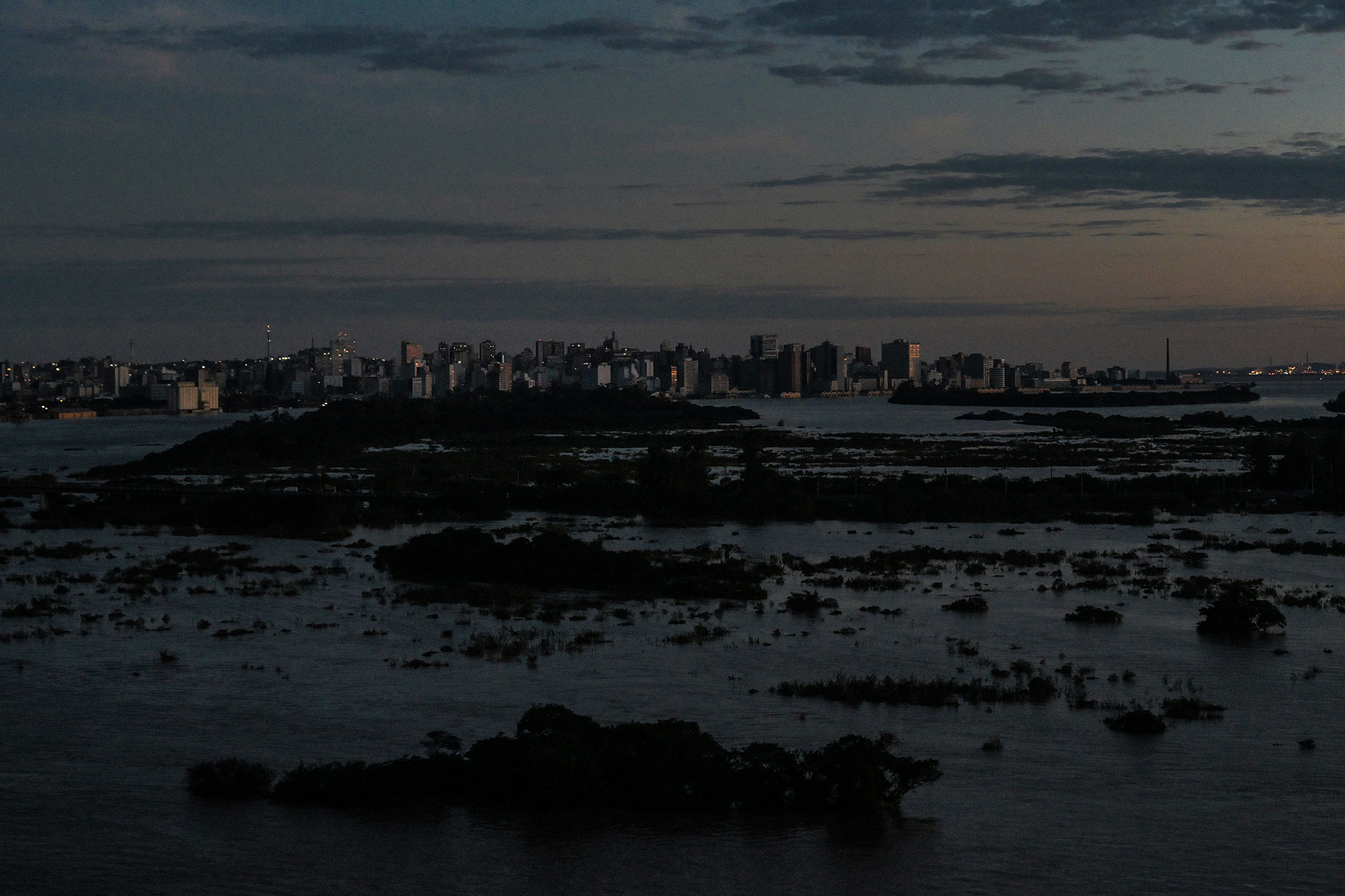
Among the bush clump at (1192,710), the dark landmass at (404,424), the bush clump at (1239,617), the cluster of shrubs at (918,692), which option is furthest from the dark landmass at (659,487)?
the bush clump at (1192,710)

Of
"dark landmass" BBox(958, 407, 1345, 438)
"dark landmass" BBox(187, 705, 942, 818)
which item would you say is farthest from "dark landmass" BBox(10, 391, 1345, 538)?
"dark landmass" BBox(958, 407, 1345, 438)

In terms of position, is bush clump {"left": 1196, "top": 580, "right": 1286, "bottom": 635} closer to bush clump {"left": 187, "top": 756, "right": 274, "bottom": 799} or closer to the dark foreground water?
the dark foreground water

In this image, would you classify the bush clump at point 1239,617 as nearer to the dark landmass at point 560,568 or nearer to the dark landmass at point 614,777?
the dark landmass at point 560,568

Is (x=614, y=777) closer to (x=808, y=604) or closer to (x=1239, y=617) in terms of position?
(x=808, y=604)

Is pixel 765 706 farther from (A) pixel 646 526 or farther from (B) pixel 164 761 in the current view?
(A) pixel 646 526

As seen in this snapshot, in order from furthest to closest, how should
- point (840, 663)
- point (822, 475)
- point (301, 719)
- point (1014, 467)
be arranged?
point (1014, 467) → point (822, 475) → point (840, 663) → point (301, 719)

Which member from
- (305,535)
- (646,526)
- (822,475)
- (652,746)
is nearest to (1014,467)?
(822,475)
